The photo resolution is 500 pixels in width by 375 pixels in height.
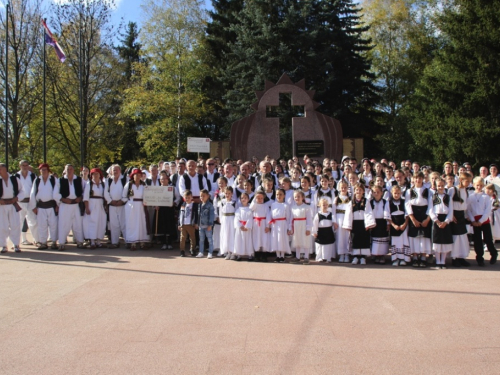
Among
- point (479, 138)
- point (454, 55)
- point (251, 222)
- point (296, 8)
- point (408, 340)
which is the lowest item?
point (408, 340)

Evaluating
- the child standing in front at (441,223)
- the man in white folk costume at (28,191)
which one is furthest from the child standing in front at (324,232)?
the man in white folk costume at (28,191)

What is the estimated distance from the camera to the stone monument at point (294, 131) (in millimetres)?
18578

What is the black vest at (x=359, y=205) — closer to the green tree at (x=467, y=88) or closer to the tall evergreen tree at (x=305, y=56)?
the green tree at (x=467, y=88)

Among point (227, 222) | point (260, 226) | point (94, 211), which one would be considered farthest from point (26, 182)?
point (260, 226)

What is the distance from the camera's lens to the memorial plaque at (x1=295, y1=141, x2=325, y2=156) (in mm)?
18609

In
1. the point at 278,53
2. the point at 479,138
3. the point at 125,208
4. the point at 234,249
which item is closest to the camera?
the point at 234,249

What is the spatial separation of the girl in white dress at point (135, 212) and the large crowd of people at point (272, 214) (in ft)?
0.08

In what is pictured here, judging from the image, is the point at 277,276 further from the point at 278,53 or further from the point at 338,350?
the point at 278,53

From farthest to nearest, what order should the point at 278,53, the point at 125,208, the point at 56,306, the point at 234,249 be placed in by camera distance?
the point at 278,53
the point at 125,208
the point at 234,249
the point at 56,306

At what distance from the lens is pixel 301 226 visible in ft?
30.2

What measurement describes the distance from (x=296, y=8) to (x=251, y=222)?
22.6 metres

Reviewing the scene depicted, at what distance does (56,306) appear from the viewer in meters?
5.84

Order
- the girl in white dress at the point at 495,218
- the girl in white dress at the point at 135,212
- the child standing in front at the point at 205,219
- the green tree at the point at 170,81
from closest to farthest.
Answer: the girl in white dress at the point at 495,218
the child standing in front at the point at 205,219
the girl in white dress at the point at 135,212
the green tree at the point at 170,81

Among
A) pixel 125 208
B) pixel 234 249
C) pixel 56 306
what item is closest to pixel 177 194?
pixel 125 208
